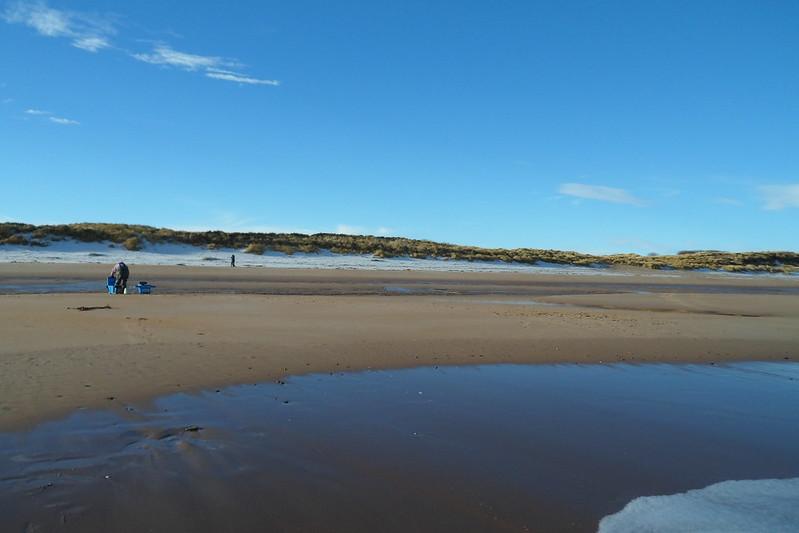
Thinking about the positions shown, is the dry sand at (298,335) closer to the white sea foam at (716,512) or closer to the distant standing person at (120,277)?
the distant standing person at (120,277)

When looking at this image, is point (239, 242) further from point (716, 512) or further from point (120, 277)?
point (716, 512)

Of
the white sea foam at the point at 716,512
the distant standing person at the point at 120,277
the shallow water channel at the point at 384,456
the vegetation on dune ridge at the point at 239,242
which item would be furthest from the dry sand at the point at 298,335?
the vegetation on dune ridge at the point at 239,242

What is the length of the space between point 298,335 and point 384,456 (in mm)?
6786

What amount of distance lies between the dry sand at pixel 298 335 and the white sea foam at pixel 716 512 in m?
5.43

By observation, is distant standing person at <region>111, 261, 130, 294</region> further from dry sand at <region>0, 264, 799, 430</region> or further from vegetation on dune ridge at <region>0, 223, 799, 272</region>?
vegetation on dune ridge at <region>0, 223, 799, 272</region>

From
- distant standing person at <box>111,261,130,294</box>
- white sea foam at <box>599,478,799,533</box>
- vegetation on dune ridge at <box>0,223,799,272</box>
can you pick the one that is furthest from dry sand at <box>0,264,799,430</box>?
vegetation on dune ridge at <box>0,223,799,272</box>

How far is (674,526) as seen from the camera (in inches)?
177

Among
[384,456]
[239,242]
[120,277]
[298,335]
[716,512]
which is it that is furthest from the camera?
[239,242]

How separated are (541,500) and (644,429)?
8.93 feet

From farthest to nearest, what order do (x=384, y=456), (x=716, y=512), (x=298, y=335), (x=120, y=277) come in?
(x=120, y=277) < (x=298, y=335) < (x=384, y=456) < (x=716, y=512)

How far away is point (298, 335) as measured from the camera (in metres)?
12.1

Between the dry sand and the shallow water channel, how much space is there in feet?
3.33

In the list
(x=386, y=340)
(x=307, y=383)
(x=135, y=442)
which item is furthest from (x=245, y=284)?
(x=135, y=442)


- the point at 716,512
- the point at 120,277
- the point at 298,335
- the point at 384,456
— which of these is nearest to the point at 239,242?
the point at 120,277
